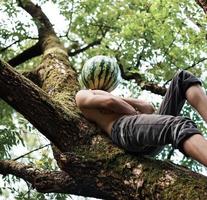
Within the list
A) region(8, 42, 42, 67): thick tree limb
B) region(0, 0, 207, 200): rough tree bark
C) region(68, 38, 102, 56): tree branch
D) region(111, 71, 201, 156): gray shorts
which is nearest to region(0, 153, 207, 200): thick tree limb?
region(0, 0, 207, 200): rough tree bark

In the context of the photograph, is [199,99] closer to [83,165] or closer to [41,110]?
[83,165]

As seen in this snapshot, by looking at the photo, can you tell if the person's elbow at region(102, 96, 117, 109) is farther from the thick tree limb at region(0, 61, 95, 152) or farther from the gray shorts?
the thick tree limb at region(0, 61, 95, 152)

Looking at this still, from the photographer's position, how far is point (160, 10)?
6113mm

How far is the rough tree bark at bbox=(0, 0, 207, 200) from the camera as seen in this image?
275 cm

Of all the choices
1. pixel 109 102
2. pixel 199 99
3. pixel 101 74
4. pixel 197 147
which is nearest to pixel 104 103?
pixel 109 102

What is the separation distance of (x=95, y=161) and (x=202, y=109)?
0.87 m

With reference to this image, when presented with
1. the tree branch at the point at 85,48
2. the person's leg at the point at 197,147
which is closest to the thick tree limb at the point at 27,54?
the tree branch at the point at 85,48

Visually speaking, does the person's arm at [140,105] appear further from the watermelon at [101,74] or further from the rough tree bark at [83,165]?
the rough tree bark at [83,165]

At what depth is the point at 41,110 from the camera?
133 inches

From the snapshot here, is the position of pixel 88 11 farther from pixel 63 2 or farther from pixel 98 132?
pixel 98 132

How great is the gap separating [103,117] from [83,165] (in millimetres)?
528

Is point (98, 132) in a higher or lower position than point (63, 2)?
lower

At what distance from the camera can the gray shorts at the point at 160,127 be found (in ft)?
8.91

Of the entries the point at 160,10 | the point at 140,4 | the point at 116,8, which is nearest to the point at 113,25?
the point at 116,8
